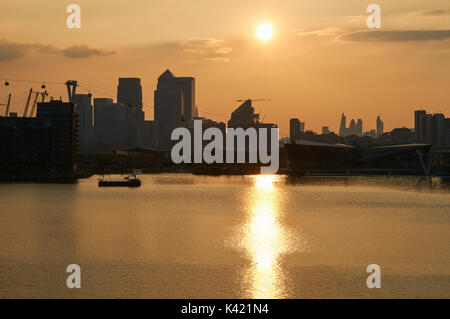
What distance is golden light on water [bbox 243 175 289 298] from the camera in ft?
126

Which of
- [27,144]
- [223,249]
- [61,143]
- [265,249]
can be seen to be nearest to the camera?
[223,249]

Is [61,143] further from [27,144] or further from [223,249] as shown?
[223,249]

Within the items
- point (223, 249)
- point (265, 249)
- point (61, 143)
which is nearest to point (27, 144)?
point (61, 143)

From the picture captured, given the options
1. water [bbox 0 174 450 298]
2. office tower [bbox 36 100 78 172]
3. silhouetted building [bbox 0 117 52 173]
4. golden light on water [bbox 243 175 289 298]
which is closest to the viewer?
water [bbox 0 174 450 298]

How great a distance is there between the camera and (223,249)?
5181 cm

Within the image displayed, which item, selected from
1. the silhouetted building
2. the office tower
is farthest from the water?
the silhouetted building

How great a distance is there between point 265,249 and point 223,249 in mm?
3689

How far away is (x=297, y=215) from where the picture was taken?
267 feet

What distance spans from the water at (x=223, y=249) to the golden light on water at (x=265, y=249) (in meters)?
0.09

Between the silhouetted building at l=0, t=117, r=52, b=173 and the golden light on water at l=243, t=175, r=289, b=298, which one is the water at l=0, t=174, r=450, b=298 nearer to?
the golden light on water at l=243, t=175, r=289, b=298

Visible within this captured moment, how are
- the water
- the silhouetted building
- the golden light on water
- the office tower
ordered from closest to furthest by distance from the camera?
the water → the golden light on water → the silhouetted building → the office tower

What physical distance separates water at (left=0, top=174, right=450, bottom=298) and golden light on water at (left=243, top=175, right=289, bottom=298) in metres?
0.09

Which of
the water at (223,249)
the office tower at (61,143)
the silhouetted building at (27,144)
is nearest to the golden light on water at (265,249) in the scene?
the water at (223,249)
